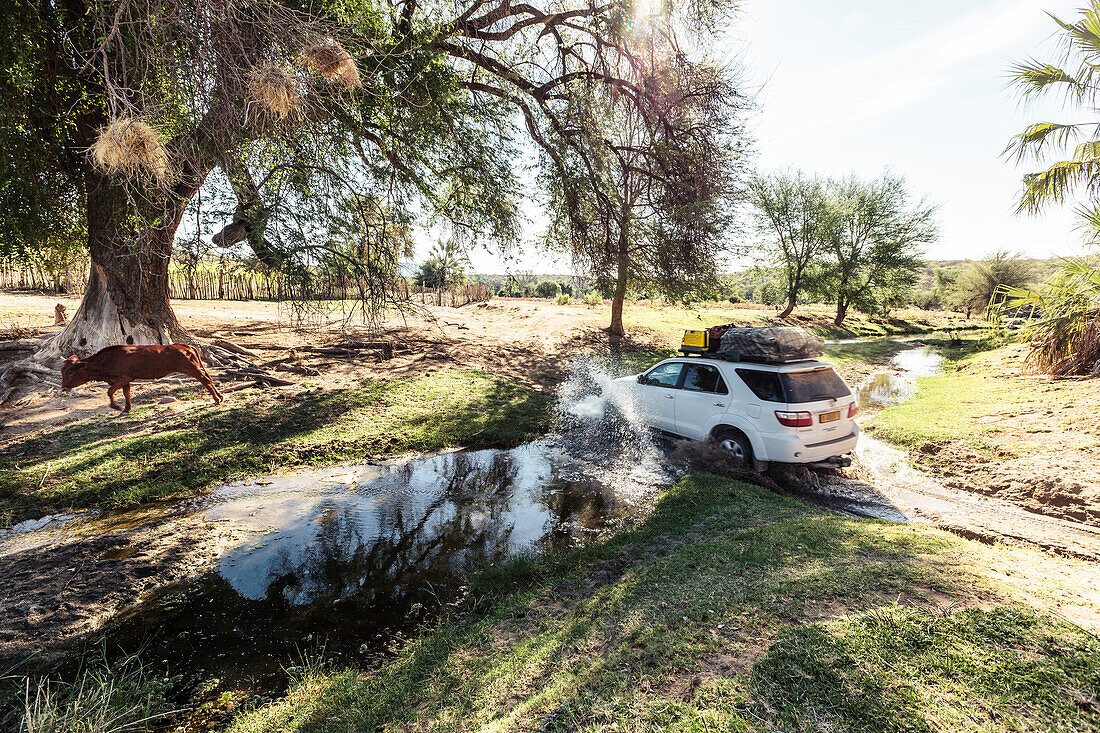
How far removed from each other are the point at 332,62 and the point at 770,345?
262 inches

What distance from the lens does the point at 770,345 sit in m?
6.56

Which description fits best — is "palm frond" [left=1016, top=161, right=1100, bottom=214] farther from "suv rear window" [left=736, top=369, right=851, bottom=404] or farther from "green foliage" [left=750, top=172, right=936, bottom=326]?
"green foliage" [left=750, top=172, right=936, bottom=326]

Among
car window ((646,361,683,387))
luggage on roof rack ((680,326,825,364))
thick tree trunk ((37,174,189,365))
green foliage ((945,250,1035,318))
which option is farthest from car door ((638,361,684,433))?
green foliage ((945,250,1035,318))

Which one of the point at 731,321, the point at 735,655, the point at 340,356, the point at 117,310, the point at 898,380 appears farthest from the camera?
the point at 731,321

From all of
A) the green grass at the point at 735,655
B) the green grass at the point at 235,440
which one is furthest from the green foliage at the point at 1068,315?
the green grass at the point at 235,440

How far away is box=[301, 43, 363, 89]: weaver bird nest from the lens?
396 centimetres

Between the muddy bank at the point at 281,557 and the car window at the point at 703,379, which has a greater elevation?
the car window at the point at 703,379

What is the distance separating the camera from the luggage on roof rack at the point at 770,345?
651cm

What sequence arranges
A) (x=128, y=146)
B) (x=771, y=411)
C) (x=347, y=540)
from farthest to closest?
(x=771, y=411), (x=347, y=540), (x=128, y=146)

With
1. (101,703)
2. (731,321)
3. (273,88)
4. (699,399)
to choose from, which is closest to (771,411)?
(699,399)

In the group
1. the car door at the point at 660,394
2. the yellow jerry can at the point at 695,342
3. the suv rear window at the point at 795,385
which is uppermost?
the yellow jerry can at the point at 695,342

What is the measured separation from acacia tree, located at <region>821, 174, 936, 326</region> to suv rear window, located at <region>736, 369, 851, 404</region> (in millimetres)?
32179

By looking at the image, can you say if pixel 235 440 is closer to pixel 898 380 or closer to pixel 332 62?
pixel 332 62

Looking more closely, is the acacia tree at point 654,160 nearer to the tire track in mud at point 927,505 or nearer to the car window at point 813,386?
the car window at point 813,386
